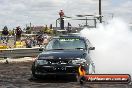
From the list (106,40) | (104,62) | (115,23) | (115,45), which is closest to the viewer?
(104,62)

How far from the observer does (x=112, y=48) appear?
23172 millimetres

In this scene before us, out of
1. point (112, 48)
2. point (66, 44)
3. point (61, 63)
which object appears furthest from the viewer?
point (112, 48)

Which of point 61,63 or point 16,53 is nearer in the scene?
point 61,63

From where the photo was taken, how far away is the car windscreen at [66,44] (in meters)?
14.3

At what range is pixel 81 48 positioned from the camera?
46.1ft

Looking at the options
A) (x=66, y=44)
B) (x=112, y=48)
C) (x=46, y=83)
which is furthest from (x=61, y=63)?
(x=112, y=48)

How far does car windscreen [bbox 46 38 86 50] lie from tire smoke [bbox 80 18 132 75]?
131cm

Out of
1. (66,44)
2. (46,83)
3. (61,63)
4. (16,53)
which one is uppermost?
(66,44)

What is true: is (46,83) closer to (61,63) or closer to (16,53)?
(61,63)

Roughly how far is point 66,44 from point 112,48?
9034 mm

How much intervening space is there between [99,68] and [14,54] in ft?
26.3

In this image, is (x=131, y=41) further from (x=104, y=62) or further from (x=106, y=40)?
(x=104, y=62)

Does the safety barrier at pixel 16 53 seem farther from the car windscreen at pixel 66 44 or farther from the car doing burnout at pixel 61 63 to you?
the car doing burnout at pixel 61 63

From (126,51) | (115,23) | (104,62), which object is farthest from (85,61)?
(115,23)
